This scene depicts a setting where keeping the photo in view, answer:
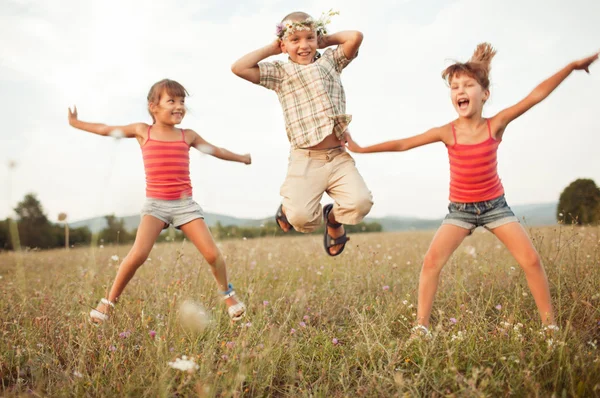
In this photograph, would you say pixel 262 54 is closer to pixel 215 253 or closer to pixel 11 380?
pixel 215 253

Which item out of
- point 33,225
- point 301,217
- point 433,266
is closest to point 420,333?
point 433,266

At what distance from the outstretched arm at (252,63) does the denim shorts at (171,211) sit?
1.47 metres

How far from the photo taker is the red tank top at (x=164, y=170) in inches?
159

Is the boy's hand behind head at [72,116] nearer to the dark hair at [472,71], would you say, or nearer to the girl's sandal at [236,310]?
the girl's sandal at [236,310]

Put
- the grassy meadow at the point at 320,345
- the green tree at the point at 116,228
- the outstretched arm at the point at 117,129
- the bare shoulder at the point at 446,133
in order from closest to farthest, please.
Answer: the grassy meadow at the point at 320,345, the bare shoulder at the point at 446,133, the green tree at the point at 116,228, the outstretched arm at the point at 117,129

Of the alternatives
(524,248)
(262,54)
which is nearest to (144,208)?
(262,54)

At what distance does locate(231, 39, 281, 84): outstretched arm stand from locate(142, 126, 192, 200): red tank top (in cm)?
101

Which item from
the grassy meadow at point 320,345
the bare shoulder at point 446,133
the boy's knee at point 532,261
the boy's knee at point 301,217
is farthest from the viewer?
the boy's knee at point 301,217

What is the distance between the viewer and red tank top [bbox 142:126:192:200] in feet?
13.3

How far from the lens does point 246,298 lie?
4527 mm

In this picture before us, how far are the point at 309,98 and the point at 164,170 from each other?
161cm

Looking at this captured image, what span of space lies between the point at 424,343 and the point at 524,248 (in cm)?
107

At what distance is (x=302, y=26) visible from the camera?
4398 millimetres

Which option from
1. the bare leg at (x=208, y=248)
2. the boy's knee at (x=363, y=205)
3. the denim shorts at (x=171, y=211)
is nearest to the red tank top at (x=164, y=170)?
the denim shorts at (x=171, y=211)
